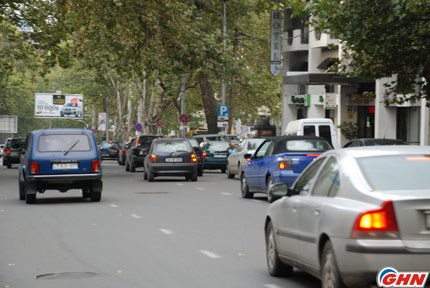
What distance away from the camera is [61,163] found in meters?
21.4

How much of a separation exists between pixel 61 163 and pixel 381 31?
9.46m

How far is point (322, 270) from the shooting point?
8094 millimetres

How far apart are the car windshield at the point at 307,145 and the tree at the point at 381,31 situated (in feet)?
11.4

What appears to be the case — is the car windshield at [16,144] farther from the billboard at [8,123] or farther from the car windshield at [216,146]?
the billboard at [8,123]

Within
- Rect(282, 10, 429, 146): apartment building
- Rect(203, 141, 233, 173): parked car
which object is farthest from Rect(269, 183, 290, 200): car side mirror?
Rect(282, 10, 429, 146): apartment building

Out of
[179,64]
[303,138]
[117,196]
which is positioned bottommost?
[117,196]

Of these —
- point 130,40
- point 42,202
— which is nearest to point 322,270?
point 42,202

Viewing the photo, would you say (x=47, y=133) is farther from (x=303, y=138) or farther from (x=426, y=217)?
(x=426, y=217)

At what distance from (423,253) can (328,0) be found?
1911cm

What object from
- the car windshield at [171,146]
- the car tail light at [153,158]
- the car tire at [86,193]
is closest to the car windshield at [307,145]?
the car tire at [86,193]

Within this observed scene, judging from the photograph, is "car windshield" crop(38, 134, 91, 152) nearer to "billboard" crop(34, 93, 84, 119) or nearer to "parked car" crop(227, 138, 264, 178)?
"parked car" crop(227, 138, 264, 178)

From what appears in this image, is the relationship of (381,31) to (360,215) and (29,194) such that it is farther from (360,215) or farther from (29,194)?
(360,215)

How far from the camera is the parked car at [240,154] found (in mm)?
33200

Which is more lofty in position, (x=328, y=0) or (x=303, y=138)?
(x=328, y=0)
